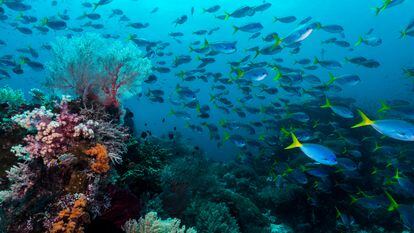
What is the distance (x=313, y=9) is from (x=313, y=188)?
70.3m

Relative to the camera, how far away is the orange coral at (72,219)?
2906mm

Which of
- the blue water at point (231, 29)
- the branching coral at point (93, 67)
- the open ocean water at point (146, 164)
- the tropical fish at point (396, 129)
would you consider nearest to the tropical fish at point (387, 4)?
the open ocean water at point (146, 164)

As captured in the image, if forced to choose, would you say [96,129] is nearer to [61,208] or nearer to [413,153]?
[61,208]

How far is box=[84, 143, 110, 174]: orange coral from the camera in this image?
3.37 m

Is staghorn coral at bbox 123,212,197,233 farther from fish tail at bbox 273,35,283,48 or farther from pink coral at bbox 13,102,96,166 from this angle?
fish tail at bbox 273,35,283,48

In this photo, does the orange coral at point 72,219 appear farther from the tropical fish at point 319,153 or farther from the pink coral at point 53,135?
the tropical fish at point 319,153

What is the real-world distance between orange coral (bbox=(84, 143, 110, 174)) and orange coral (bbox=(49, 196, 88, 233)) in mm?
357

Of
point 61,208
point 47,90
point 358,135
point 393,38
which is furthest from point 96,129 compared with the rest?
point 393,38

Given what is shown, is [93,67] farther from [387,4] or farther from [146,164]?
[387,4]

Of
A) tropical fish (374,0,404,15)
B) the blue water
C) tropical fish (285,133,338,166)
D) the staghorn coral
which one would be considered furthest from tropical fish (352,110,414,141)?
the blue water

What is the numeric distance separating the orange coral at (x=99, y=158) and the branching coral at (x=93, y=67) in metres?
1.92

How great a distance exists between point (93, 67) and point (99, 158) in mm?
2429

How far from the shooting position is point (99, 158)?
3.41 m

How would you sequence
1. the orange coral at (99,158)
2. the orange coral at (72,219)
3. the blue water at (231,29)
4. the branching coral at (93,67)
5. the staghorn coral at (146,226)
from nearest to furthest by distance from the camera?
the orange coral at (72,219) → the staghorn coral at (146,226) → the orange coral at (99,158) → the branching coral at (93,67) → the blue water at (231,29)
